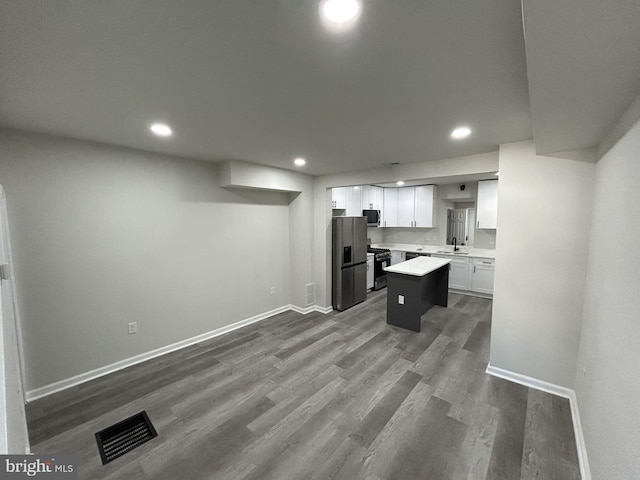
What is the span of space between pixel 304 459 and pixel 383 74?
8.37ft

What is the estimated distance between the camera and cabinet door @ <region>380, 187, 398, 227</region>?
667cm

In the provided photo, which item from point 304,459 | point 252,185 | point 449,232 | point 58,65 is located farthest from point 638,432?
point 449,232

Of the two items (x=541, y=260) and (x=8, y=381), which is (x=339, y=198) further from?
(x=8, y=381)

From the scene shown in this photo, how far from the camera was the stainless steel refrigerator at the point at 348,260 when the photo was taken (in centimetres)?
468

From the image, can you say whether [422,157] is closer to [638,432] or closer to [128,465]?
[638,432]

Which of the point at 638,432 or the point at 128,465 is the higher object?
the point at 638,432

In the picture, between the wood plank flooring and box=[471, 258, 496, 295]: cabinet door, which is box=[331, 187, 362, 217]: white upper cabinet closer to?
box=[471, 258, 496, 295]: cabinet door

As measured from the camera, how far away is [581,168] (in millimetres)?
2244

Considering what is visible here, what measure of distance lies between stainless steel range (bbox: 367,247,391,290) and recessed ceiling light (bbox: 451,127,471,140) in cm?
374

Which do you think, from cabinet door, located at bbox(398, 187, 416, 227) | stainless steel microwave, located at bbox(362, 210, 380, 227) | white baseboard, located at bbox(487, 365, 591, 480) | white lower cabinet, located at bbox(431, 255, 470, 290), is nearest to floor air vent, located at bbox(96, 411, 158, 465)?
white baseboard, located at bbox(487, 365, 591, 480)

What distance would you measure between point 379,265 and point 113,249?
4953 mm

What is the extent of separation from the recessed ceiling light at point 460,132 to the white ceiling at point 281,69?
0.09 m

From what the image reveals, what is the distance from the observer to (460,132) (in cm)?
230

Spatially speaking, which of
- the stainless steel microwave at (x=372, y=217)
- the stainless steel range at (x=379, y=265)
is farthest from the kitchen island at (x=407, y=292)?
the stainless steel microwave at (x=372, y=217)
